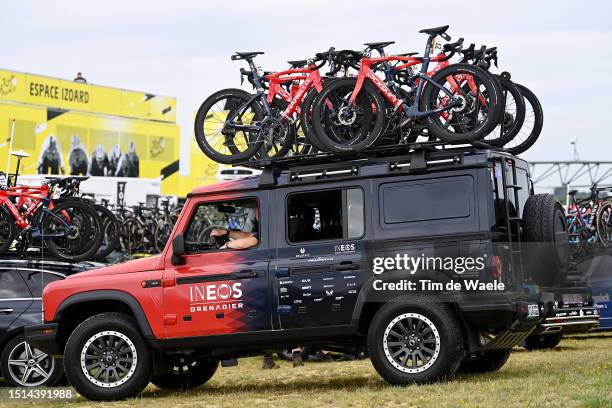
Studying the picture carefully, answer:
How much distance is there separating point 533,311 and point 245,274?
2.83 metres

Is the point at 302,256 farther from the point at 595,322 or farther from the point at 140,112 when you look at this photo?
the point at 140,112

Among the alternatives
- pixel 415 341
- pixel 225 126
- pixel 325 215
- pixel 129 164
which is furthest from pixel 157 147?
pixel 415 341

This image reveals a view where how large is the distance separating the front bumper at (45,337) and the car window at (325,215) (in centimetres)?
274

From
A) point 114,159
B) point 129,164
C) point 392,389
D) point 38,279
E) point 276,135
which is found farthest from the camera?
point 129,164

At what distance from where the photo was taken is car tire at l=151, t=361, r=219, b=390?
12.9 meters

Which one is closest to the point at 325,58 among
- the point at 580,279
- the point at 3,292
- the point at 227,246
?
the point at 227,246

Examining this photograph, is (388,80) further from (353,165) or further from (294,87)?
(353,165)

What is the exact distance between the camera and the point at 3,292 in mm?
13781

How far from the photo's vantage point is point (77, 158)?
130ft

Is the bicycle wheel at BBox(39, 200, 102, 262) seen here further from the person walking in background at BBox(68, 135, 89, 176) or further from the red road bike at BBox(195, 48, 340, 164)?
the person walking in background at BBox(68, 135, 89, 176)

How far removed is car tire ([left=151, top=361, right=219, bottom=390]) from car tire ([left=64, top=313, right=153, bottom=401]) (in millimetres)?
1036

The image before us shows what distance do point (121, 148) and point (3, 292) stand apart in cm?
2809

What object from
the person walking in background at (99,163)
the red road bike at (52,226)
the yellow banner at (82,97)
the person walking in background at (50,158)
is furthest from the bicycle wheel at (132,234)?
the person walking in background at (99,163)

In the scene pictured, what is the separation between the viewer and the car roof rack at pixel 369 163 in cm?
1079
